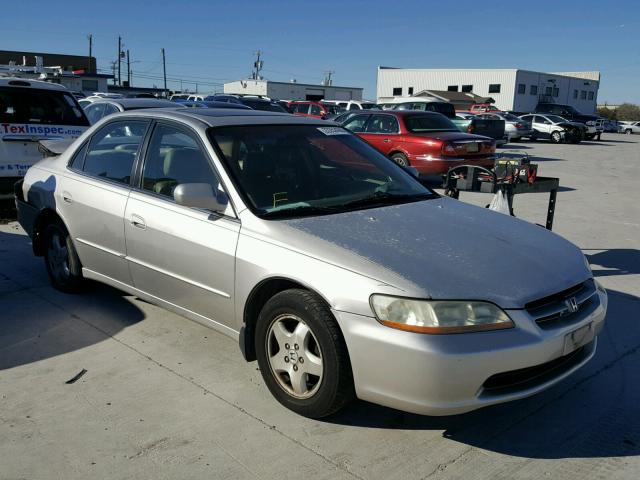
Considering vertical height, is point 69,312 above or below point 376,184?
below

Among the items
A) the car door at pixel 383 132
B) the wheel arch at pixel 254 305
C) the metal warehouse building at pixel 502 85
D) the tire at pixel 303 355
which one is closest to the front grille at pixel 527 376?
the tire at pixel 303 355

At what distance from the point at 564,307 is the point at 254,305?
1.59 meters

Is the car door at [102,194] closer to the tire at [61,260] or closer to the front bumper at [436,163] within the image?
the tire at [61,260]

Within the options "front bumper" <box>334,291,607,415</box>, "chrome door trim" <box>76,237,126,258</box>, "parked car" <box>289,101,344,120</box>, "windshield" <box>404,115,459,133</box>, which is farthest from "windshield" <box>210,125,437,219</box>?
"parked car" <box>289,101,344,120</box>

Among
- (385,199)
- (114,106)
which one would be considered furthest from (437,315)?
(114,106)

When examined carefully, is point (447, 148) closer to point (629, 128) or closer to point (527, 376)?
point (527, 376)

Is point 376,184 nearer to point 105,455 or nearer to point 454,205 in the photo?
point 454,205

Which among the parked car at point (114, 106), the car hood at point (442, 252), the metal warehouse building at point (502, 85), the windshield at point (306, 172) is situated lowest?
the car hood at point (442, 252)

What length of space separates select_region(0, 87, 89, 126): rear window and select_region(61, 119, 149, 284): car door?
3349mm

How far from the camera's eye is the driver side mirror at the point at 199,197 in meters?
3.38

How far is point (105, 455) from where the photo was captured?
9.36 ft

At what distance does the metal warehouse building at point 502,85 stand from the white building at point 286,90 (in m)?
5.19

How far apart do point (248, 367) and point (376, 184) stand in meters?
1.46

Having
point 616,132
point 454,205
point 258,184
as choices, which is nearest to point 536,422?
point 454,205
